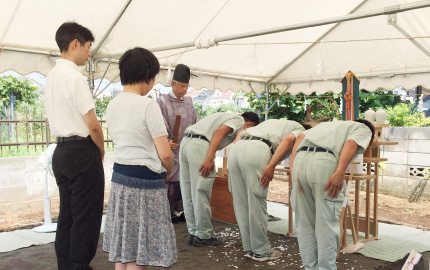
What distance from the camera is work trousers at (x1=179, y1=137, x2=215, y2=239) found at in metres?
3.08

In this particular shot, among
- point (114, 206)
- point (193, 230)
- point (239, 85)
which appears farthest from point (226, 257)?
point (239, 85)

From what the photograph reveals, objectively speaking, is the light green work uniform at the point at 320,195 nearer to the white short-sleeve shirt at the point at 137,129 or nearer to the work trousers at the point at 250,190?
the work trousers at the point at 250,190

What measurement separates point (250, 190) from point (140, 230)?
1187 mm

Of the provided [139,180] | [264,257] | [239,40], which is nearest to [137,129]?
[139,180]

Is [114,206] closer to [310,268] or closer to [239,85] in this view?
[310,268]

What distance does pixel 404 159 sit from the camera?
5824 mm

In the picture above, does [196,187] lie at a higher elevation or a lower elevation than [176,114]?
lower

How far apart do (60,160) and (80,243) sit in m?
0.47

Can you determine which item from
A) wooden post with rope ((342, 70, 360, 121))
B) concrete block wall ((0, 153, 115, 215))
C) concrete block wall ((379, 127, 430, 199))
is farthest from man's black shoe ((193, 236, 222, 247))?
concrete block wall ((379, 127, 430, 199))

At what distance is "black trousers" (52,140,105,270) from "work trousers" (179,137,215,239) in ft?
3.52

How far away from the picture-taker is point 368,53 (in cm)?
495

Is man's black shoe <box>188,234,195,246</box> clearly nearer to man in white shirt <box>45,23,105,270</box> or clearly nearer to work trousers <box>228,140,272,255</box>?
work trousers <box>228,140,272,255</box>

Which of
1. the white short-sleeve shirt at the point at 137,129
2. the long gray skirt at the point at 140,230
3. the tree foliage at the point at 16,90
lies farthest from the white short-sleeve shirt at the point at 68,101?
the tree foliage at the point at 16,90

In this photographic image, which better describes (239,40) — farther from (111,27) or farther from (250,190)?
(250,190)
